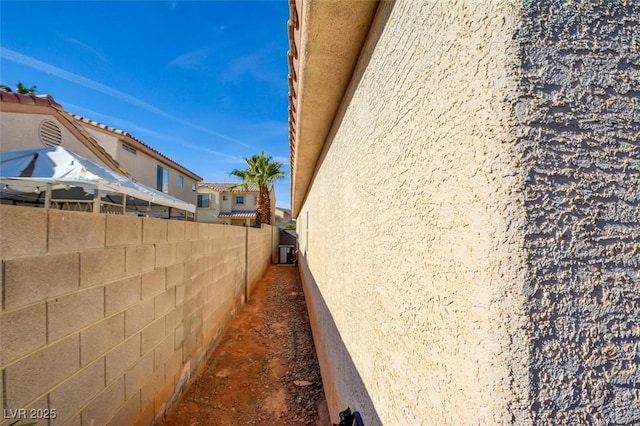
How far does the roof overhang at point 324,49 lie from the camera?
1.65 meters

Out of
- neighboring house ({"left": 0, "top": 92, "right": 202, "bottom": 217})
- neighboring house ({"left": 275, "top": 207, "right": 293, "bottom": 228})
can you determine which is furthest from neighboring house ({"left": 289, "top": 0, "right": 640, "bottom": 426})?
neighboring house ({"left": 275, "top": 207, "right": 293, "bottom": 228})

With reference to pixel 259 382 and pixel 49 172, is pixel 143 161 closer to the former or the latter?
pixel 49 172

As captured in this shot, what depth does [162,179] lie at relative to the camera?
18.6m

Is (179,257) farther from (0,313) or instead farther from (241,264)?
(241,264)

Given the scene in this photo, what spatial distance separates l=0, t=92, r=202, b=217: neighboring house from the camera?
7629 mm

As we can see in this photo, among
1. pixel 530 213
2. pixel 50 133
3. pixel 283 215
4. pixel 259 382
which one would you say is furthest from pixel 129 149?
pixel 283 215

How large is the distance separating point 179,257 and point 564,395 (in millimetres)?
4046

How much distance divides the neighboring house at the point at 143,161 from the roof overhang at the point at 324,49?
11.5m

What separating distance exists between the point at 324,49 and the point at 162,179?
1978 centimetres

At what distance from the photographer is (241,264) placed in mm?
8430

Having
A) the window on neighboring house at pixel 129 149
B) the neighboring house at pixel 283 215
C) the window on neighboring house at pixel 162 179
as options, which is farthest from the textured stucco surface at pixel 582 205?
the neighboring house at pixel 283 215

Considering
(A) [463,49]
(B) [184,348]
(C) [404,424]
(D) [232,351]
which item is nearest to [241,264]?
(D) [232,351]

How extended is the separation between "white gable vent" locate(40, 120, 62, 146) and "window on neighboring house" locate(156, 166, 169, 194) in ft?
29.7

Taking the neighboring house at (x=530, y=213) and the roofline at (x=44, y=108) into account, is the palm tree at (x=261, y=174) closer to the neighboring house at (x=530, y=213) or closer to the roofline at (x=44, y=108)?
the roofline at (x=44, y=108)
